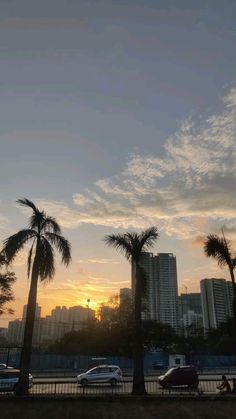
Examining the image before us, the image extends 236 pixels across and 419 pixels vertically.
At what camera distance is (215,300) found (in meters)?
147

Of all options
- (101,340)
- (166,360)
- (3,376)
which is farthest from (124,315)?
(3,376)

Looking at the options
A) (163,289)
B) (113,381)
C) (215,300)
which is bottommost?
(113,381)

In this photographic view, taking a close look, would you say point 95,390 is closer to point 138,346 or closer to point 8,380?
point 8,380

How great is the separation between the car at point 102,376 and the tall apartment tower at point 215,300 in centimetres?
11801

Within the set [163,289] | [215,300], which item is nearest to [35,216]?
[163,289]

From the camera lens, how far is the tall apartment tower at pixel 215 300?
482 feet

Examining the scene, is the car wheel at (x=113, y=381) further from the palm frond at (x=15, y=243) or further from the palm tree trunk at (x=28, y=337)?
the palm frond at (x=15, y=243)

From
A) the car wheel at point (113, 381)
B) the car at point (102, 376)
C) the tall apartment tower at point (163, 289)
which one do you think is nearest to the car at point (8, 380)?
the car at point (102, 376)

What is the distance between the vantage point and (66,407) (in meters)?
21.4

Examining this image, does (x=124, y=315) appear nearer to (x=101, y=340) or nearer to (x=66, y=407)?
(x=101, y=340)

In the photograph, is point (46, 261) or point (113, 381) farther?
point (113, 381)

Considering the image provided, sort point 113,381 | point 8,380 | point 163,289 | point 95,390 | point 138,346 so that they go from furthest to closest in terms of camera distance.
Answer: point 163,289 → point 113,381 → point 8,380 → point 95,390 → point 138,346

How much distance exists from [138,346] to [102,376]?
45.8ft

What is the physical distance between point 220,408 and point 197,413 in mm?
1461
